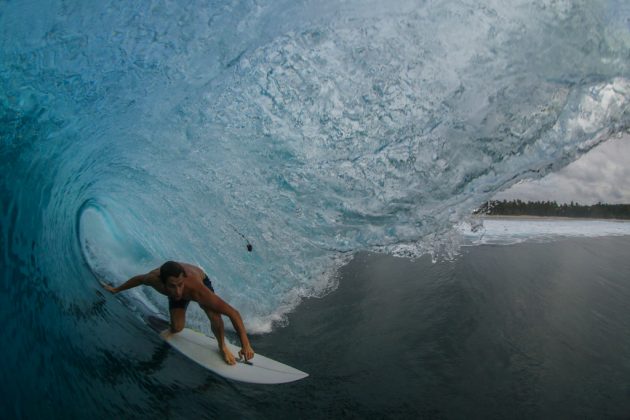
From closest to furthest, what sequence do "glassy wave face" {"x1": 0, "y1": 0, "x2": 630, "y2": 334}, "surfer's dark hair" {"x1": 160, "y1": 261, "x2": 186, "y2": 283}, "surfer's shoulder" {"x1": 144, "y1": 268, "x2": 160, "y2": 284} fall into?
"surfer's dark hair" {"x1": 160, "y1": 261, "x2": 186, "y2": 283} < "surfer's shoulder" {"x1": 144, "y1": 268, "x2": 160, "y2": 284} < "glassy wave face" {"x1": 0, "y1": 0, "x2": 630, "y2": 334}

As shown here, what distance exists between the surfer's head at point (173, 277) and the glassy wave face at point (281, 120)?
124 cm

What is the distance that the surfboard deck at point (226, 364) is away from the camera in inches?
157

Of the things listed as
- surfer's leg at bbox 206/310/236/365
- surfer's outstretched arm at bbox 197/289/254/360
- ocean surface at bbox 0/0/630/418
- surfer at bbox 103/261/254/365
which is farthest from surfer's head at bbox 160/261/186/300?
ocean surface at bbox 0/0/630/418

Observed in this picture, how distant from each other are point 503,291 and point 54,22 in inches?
312

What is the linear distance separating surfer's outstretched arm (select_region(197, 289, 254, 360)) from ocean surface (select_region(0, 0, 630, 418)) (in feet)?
1.22

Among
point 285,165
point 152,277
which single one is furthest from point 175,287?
point 285,165

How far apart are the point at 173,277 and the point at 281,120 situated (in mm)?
2966

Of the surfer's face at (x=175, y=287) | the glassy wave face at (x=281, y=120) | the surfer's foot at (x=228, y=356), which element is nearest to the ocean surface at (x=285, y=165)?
the glassy wave face at (x=281, y=120)

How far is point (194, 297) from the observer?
420 cm

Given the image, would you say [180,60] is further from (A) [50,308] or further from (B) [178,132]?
(A) [50,308]

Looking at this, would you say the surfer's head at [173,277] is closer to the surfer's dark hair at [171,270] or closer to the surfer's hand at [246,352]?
the surfer's dark hair at [171,270]

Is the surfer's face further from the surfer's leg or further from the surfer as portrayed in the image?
the surfer's leg

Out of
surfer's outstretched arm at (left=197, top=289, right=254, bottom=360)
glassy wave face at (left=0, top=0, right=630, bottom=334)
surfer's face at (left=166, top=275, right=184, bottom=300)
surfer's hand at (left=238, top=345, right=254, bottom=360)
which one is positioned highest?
glassy wave face at (left=0, top=0, right=630, bottom=334)

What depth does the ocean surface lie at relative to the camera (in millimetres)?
4039
